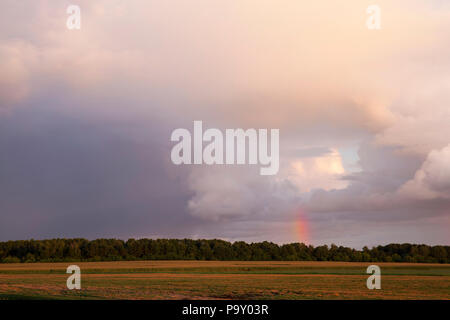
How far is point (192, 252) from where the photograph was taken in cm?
19250

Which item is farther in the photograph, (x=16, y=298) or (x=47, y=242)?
(x=47, y=242)

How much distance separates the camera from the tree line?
181500mm

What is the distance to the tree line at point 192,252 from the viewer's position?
595 ft

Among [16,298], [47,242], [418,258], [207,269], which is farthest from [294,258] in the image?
[16,298]
